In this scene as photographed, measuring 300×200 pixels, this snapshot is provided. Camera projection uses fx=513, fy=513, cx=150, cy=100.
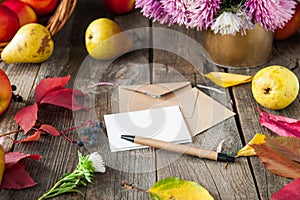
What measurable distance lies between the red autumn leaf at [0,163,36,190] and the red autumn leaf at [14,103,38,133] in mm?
136

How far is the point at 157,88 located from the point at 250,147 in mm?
290

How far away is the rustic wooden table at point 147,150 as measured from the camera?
96cm

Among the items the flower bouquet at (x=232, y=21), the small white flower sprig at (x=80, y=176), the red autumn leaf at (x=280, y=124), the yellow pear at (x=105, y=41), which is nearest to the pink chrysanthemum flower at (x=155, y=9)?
the flower bouquet at (x=232, y=21)

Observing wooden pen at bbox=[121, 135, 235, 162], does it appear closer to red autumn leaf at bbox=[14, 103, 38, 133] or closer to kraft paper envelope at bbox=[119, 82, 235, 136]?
kraft paper envelope at bbox=[119, 82, 235, 136]

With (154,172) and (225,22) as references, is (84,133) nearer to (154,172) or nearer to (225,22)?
(154,172)

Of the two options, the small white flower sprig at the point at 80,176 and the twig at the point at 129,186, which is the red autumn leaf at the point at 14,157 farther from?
the twig at the point at 129,186

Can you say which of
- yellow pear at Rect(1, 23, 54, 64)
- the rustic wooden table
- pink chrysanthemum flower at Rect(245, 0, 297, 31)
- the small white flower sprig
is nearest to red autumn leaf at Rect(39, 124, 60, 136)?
the rustic wooden table

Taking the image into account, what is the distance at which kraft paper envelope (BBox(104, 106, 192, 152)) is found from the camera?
107 centimetres

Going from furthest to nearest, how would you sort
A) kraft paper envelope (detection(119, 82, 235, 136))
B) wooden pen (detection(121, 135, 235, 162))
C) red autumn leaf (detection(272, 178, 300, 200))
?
1. kraft paper envelope (detection(119, 82, 235, 136))
2. wooden pen (detection(121, 135, 235, 162))
3. red autumn leaf (detection(272, 178, 300, 200))

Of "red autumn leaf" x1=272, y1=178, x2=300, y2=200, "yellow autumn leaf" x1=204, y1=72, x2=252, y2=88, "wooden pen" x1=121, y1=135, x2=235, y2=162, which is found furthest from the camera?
"yellow autumn leaf" x1=204, y1=72, x2=252, y2=88

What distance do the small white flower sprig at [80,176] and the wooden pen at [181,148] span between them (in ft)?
0.30

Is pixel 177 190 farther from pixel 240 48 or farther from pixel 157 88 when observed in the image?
pixel 240 48

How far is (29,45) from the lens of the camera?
1339 millimetres

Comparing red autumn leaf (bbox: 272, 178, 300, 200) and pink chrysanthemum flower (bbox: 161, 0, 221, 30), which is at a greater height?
pink chrysanthemum flower (bbox: 161, 0, 221, 30)
